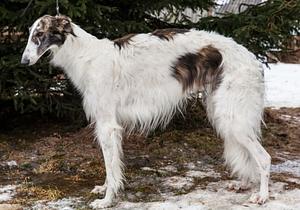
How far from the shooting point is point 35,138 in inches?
277

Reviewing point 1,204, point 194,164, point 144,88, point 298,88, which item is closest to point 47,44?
point 144,88

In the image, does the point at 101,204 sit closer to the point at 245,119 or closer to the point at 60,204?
the point at 60,204

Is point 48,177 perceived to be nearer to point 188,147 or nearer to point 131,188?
point 131,188

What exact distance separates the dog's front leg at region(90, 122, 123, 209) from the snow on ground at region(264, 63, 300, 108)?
418 centimetres

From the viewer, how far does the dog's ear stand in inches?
192

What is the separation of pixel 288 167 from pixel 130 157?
69.2 inches

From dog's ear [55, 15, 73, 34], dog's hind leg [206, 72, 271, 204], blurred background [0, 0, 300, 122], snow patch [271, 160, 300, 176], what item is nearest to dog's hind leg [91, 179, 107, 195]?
dog's hind leg [206, 72, 271, 204]

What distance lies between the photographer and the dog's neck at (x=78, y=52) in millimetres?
5016

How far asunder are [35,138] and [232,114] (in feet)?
10.2

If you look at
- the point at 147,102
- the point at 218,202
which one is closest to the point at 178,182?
the point at 218,202

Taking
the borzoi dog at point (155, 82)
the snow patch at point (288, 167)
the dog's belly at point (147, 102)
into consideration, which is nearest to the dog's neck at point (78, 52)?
the borzoi dog at point (155, 82)

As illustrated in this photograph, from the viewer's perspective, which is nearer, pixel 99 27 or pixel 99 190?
pixel 99 190

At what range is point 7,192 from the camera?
16.9 ft

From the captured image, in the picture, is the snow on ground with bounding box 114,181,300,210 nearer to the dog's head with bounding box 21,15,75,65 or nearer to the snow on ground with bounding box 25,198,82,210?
the snow on ground with bounding box 25,198,82,210
